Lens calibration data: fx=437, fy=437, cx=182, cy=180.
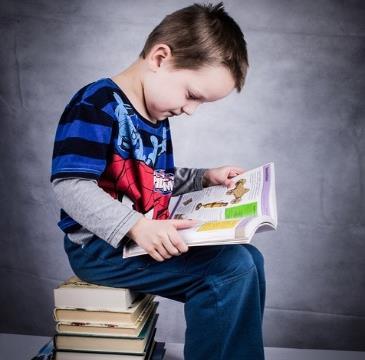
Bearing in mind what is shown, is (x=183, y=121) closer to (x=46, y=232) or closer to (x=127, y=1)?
(x=127, y=1)

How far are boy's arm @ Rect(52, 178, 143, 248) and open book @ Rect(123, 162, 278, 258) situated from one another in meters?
0.05

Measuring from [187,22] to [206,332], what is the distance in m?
0.62

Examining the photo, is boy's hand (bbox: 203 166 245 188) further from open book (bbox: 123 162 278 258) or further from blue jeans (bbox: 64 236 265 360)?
blue jeans (bbox: 64 236 265 360)

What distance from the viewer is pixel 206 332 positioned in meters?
0.79

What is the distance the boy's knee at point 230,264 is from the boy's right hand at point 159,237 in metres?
0.10

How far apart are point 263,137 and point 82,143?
0.79 metres

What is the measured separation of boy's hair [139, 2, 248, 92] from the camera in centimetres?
88

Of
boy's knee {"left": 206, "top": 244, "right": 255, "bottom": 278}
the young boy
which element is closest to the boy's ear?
the young boy

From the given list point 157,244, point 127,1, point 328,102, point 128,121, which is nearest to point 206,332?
point 157,244

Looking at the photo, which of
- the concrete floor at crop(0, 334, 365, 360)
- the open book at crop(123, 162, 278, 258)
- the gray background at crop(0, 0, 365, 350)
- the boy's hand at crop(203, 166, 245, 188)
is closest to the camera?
the open book at crop(123, 162, 278, 258)

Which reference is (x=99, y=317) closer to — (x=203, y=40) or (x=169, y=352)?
(x=169, y=352)

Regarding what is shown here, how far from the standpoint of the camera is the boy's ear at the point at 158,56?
0.89 metres

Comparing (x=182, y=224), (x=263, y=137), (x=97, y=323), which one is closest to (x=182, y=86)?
(x=182, y=224)

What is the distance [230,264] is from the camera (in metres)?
0.80
